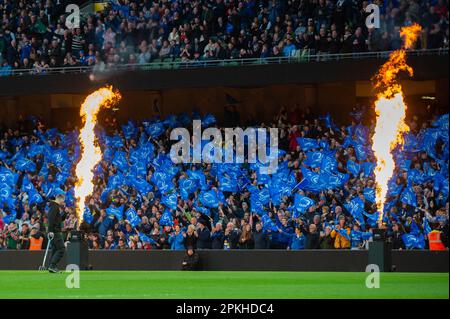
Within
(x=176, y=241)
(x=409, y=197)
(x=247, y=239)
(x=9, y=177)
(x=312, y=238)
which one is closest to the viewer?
(x=312, y=238)

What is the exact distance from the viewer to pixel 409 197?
26.9 m

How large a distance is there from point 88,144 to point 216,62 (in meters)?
5.04

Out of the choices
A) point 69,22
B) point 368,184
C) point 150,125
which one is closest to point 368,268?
point 368,184

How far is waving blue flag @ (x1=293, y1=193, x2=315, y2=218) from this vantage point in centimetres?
2828

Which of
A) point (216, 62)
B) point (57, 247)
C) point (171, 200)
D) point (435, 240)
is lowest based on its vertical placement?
point (57, 247)

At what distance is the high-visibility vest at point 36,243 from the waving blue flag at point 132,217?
8.38ft

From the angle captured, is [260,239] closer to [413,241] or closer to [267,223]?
[267,223]

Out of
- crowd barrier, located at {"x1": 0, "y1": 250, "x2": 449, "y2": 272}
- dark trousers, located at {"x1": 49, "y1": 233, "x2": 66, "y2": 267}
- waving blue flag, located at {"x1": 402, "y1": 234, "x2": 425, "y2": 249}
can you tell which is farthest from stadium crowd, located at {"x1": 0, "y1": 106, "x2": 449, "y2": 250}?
dark trousers, located at {"x1": 49, "y1": 233, "x2": 66, "y2": 267}

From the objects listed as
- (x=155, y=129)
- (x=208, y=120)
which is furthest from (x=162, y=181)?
(x=208, y=120)

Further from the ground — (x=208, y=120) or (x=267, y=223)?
(x=208, y=120)

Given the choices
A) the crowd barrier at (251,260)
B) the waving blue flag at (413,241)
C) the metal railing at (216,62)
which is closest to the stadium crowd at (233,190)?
the waving blue flag at (413,241)

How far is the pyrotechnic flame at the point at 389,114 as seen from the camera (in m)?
28.0
